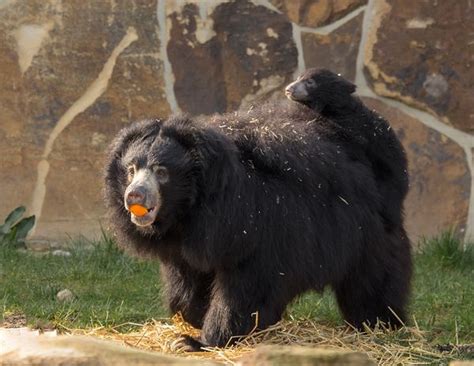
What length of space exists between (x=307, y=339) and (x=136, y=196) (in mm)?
1112

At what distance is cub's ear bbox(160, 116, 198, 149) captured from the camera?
15.8 feet

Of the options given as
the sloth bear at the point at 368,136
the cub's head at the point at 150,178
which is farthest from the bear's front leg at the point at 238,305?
the sloth bear at the point at 368,136

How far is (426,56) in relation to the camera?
24.9 ft

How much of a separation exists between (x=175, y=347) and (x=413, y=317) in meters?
1.41

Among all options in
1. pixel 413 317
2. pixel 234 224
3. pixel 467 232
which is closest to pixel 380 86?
pixel 467 232

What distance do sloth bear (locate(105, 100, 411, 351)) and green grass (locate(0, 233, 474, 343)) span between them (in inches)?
21.5

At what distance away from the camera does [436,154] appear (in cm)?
771

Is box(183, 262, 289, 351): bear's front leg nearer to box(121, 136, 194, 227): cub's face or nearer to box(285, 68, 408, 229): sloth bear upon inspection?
box(121, 136, 194, 227): cub's face

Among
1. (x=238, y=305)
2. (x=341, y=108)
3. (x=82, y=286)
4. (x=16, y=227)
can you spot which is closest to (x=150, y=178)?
(x=238, y=305)

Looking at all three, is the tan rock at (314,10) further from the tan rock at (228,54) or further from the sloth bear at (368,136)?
the sloth bear at (368,136)

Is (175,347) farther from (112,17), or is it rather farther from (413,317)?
(112,17)

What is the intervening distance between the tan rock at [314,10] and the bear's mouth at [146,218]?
326 centimetres

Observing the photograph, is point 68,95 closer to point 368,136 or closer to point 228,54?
point 228,54

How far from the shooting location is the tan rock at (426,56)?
24.7 ft
